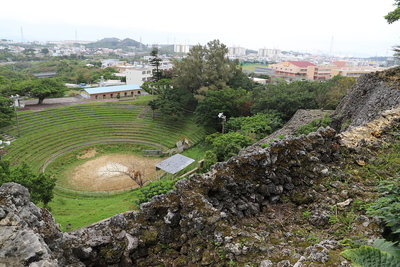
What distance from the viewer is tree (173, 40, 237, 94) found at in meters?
28.8

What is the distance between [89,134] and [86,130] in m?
0.72

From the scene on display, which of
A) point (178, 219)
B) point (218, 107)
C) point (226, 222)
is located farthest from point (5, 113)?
point (226, 222)

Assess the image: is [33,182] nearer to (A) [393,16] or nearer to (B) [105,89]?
(A) [393,16]

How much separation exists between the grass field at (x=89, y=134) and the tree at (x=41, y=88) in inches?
102

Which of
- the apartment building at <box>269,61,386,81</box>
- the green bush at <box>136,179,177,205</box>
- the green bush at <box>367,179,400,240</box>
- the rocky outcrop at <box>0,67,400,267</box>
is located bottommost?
the green bush at <box>136,179,177,205</box>

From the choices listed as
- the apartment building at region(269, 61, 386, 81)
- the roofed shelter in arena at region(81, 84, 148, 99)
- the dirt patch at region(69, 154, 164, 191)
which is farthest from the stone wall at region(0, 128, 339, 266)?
the apartment building at region(269, 61, 386, 81)

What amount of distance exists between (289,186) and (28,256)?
15.7 ft

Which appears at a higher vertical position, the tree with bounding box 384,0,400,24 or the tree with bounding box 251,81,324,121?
the tree with bounding box 384,0,400,24

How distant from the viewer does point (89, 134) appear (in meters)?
23.2

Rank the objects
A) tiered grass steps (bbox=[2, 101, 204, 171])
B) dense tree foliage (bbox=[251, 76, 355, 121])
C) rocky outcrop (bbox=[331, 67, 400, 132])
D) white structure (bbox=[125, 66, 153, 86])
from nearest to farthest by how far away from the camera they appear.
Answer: rocky outcrop (bbox=[331, 67, 400, 132]) < tiered grass steps (bbox=[2, 101, 204, 171]) < dense tree foliage (bbox=[251, 76, 355, 121]) < white structure (bbox=[125, 66, 153, 86])

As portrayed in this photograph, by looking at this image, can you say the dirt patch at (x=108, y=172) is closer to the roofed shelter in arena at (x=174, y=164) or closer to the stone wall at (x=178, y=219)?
the roofed shelter in arena at (x=174, y=164)

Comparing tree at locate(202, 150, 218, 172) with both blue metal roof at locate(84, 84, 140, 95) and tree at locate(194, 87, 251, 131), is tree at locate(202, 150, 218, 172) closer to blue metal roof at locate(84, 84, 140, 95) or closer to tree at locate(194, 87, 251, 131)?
tree at locate(194, 87, 251, 131)

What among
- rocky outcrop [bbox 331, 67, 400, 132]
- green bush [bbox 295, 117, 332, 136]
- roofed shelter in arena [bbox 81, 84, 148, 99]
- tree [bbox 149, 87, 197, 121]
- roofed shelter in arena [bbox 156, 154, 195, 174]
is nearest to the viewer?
rocky outcrop [bbox 331, 67, 400, 132]

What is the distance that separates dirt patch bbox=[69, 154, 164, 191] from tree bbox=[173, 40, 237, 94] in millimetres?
11944
